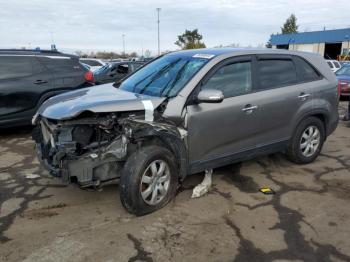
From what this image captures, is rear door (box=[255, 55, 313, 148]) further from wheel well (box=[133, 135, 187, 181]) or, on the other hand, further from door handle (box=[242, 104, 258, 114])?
wheel well (box=[133, 135, 187, 181])

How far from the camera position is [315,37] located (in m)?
52.5

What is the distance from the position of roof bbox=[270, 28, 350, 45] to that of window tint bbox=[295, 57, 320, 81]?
45957 mm

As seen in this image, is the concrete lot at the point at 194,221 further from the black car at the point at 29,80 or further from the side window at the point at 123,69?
the side window at the point at 123,69

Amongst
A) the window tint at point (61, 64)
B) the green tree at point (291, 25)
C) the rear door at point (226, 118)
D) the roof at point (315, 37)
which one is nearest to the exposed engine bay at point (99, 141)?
the rear door at point (226, 118)

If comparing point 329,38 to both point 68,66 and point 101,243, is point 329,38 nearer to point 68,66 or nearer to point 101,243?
point 68,66

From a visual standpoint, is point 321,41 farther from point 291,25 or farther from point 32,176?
point 32,176

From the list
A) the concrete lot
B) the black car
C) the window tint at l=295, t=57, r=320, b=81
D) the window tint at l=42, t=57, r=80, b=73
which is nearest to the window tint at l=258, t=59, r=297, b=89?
the window tint at l=295, t=57, r=320, b=81

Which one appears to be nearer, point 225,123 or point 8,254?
point 8,254

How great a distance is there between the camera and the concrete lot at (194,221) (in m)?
3.40

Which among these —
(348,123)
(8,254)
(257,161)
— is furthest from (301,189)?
(348,123)

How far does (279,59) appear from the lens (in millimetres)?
5367

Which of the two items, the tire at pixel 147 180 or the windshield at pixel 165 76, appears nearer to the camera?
the tire at pixel 147 180

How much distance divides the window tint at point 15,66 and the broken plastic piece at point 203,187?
473 cm

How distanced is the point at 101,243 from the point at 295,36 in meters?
57.3
